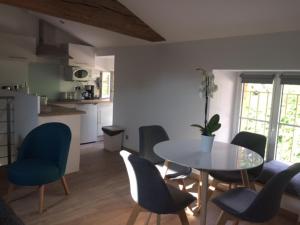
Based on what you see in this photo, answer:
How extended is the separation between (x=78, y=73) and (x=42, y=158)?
8.82 ft

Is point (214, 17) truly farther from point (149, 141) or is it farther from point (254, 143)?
point (149, 141)

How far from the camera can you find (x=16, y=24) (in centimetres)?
510

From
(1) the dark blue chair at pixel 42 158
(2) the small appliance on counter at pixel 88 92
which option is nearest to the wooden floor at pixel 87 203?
(1) the dark blue chair at pixel 42 158

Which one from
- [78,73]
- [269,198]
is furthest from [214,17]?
[78,73]

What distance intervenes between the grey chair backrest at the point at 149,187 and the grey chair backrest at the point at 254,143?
4.33 feet

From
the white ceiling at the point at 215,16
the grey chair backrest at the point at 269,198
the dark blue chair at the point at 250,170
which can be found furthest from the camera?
the dark blue chair at the point at 250,170

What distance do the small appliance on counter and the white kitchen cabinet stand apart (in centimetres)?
40

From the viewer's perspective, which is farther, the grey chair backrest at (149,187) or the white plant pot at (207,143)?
the white plant pot at (207,143)

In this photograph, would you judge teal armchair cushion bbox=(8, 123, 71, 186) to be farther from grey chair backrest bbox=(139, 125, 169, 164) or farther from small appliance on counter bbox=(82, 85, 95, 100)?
small appliance on counter bbox=(82, 85, 95, 100)

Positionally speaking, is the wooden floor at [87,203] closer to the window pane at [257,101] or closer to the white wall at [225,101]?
the white wall at [225,101]

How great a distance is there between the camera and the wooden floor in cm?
265

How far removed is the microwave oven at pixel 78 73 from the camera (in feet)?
17.4

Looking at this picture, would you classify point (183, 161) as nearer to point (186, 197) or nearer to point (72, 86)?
point (186, 197)

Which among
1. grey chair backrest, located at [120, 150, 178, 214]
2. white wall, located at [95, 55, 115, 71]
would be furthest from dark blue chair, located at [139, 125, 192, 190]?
white wall, located at [95, 55, 115, 71]
